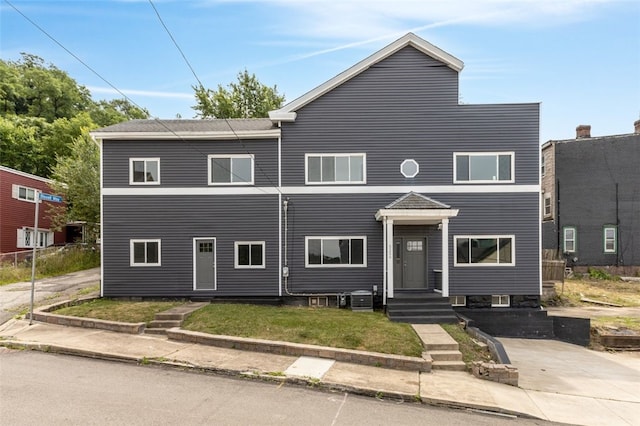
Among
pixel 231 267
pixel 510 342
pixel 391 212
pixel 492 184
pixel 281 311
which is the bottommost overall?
pixel 510 342

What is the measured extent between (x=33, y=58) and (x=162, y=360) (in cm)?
6347

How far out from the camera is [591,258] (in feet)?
84.7

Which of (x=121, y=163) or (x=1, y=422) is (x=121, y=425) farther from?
(x=121, y=163)

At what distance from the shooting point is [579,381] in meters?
9.42

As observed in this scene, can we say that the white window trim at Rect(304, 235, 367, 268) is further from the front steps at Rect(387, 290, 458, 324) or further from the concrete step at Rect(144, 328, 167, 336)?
the concrete step at Rect(144, 328, 167, 336)

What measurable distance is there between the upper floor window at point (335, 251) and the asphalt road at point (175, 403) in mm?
7895

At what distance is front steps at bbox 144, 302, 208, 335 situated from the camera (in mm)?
11159

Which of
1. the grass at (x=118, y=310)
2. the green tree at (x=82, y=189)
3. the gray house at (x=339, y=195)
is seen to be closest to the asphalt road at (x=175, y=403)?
the grass at (x=118, y=310)

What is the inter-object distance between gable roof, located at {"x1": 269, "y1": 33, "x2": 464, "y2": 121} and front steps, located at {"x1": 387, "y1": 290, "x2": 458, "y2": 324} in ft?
25.8

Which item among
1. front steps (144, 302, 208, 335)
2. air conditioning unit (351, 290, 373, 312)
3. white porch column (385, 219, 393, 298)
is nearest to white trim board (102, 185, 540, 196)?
white porch column (385, 219, 393, 298)

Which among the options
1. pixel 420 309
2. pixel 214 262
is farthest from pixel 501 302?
pixel 214 262

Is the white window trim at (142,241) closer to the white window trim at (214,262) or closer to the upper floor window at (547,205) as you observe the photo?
the white window trim at (214,262)

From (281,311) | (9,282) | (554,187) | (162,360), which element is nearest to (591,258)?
(554,187)

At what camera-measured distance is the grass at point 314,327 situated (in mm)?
9836
